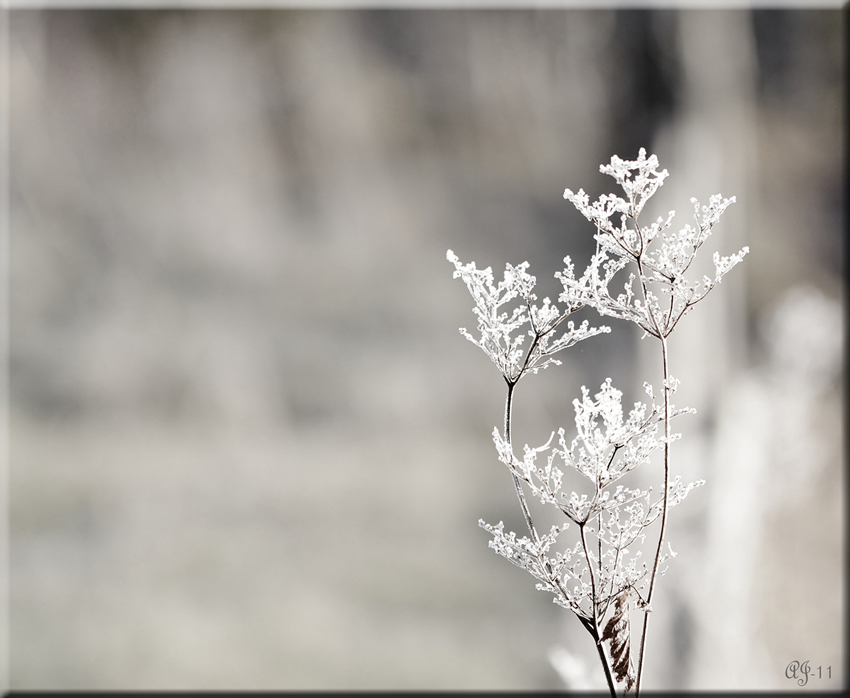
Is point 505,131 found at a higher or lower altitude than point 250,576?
higher

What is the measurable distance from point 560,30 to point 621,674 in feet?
3.82

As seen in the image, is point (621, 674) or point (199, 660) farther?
point (199, 660)

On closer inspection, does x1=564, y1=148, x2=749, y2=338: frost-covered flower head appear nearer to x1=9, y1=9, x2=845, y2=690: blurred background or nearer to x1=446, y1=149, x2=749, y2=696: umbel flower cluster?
x1=446, y1=149, x2=749, y2=696: umbel flower cluster

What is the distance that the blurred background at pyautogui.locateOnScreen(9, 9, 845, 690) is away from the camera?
1.07 m

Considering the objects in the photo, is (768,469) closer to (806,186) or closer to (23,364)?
(806,186)

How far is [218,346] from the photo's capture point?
3.57 ft

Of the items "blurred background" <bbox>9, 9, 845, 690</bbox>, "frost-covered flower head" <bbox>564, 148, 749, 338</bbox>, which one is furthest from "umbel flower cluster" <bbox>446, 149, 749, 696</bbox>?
"blurred background" <bbox>9, 9, 845, 690</bbox>

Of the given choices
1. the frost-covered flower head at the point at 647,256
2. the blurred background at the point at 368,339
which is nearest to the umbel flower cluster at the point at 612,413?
the frost-covered flower head at the point at 647,256

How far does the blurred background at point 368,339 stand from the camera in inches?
42.1

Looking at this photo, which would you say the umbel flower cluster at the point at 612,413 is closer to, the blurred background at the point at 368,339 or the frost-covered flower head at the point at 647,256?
the frost-covered flower head at the point at 647,256

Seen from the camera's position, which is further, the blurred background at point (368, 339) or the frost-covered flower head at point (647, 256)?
the blurred background at point (368, 339)

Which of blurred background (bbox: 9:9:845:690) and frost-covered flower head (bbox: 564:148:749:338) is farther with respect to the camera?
blurred background (bbox: 9:9:845:690)

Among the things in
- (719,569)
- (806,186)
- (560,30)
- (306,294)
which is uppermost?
(560,30)

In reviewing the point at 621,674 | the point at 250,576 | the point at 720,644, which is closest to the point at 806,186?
the point at 720,644
